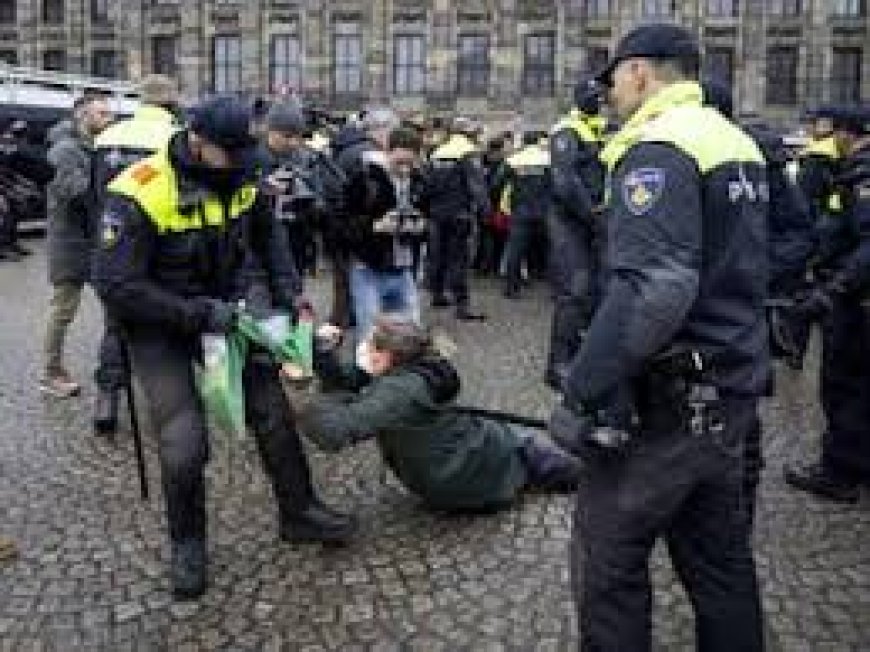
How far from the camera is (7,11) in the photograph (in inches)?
2078

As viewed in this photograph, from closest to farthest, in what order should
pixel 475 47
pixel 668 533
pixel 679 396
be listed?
pixel 679 396, pixel 668 533, pixel 475 47

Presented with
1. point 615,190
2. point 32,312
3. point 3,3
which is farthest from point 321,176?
point 3,3

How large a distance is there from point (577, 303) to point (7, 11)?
51865mm

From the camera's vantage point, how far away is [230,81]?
48656mm

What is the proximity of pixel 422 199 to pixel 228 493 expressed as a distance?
20.3ft

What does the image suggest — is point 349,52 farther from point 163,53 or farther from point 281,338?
point 281,338

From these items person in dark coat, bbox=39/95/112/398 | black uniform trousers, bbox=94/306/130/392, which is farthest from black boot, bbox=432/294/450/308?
black uniform trousers, bbox=94/306/130/392

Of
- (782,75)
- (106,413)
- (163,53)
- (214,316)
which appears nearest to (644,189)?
(214,316)

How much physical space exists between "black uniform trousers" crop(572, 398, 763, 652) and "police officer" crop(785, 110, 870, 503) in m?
2.44

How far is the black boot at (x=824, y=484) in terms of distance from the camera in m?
5.74

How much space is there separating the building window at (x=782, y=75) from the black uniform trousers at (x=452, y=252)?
36.2m

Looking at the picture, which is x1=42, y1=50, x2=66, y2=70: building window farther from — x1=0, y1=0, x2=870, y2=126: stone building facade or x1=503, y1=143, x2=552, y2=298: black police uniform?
x1=503, y1=143, x2=552, y2=298: black police uniform

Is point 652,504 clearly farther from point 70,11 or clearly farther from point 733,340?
point 70,11

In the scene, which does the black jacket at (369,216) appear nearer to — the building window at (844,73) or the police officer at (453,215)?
the police officer at (453,215)
